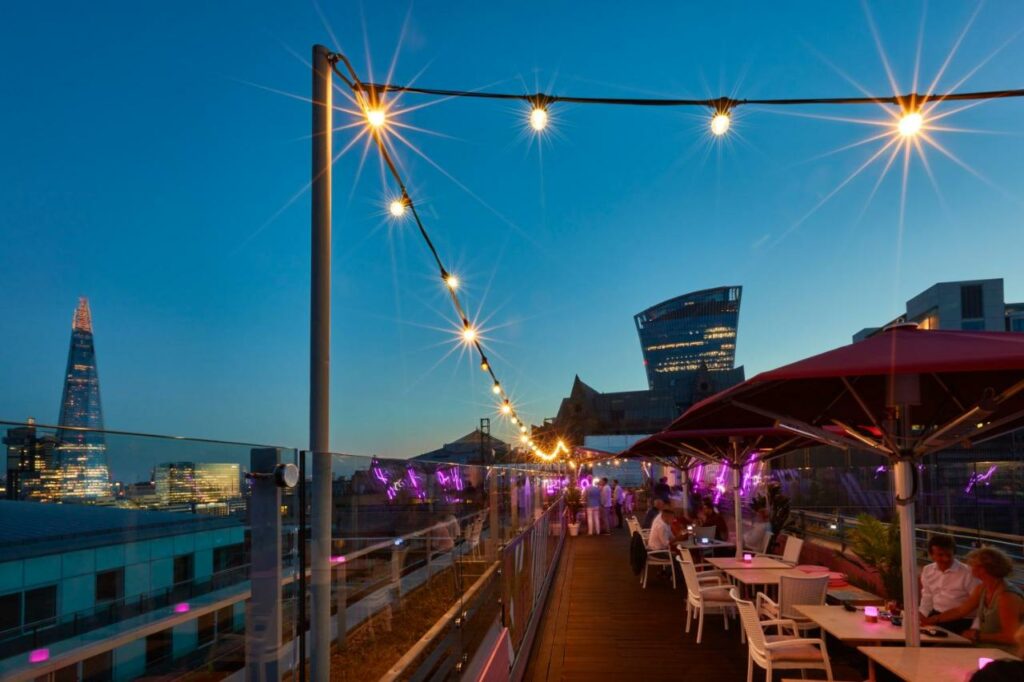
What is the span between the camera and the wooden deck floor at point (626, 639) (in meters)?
6.99

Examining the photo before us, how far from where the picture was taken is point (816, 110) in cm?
600

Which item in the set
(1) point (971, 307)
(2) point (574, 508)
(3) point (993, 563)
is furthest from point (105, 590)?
(1) point (971, 307)

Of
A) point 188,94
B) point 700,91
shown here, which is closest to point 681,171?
point 188,94

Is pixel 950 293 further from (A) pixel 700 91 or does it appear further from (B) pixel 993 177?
(A) pixel 700 91

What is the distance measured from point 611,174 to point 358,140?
15.1 meters

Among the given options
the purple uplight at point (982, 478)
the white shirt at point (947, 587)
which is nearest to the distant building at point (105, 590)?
the white shirt at point (947, 587)

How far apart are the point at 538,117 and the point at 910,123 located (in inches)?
99.2

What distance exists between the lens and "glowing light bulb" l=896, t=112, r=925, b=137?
496cm

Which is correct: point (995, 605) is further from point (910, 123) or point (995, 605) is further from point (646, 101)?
point (646, 101)

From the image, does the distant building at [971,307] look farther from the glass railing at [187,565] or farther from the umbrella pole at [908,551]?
the glass railing at [187,565]

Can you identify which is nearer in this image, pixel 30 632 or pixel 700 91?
pixel 30 632

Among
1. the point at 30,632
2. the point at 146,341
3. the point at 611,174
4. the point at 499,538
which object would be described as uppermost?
the point at 611,174

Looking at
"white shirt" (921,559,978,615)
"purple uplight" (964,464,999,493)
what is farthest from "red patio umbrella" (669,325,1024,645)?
"purple uplight" (964,464,999,493)

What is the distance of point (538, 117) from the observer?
526 cm
